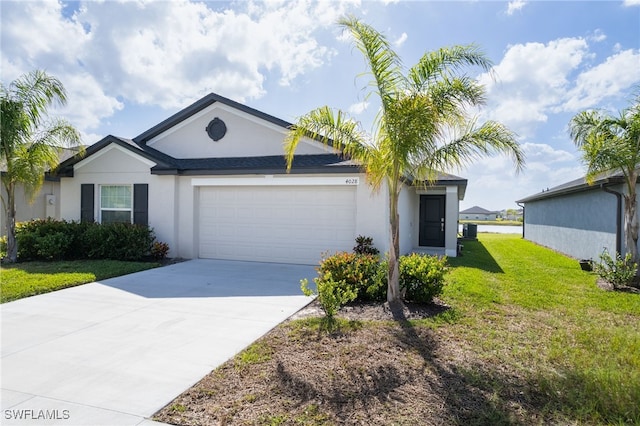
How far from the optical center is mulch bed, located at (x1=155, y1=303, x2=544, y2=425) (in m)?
3.23

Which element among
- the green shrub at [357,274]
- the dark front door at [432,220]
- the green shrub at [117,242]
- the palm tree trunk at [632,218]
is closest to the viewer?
the green shrub at [357,274]

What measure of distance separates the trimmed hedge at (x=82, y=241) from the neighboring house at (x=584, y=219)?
14107mm

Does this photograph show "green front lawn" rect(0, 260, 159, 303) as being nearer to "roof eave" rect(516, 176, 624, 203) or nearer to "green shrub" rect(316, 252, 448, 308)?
"green shrub" rect(316, 252, 448, 308)

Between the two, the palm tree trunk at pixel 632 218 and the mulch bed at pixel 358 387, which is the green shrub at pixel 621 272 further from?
the mulch bed at pixel 358 387

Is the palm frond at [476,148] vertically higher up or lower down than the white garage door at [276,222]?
higher up

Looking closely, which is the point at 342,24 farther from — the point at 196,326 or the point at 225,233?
the point at 225,233

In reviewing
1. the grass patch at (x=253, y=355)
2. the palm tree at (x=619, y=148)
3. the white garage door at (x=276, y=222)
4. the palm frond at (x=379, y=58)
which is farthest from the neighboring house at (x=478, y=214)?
the grass patch at (x=253, y=355)

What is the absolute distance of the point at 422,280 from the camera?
6.61m

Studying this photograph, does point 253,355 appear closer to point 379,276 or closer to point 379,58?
point 379,276

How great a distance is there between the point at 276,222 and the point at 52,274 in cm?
597

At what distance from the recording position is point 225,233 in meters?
12.2

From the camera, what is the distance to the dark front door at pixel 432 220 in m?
17.3

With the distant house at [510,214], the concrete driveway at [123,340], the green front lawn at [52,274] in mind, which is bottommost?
the concrete driveway at [123,340]

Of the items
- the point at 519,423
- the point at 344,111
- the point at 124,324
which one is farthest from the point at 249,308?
the point at 519,423
